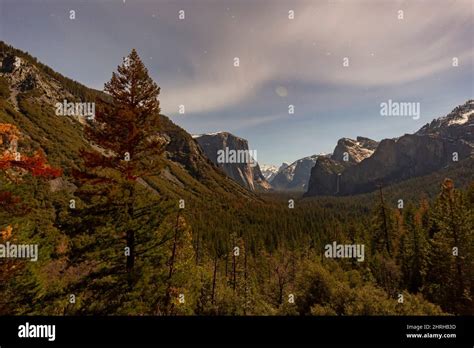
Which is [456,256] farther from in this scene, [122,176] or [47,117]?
[47,117]

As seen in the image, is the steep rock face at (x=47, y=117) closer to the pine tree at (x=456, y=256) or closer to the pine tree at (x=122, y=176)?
the pine tree at (x=456, y=256)

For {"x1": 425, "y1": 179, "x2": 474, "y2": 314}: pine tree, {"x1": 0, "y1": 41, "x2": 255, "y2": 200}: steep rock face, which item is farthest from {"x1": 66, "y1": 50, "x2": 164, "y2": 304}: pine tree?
{"x1": 0, "y1": 41, "x2": 255, "y2": 200}: steep rock face

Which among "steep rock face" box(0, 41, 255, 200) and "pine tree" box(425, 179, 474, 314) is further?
"steep rock face" box(0, 41, 255, 200)

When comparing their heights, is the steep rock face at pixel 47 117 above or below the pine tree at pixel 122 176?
above

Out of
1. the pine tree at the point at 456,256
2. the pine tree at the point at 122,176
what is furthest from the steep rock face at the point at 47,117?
the pine tree at the point at 122,176

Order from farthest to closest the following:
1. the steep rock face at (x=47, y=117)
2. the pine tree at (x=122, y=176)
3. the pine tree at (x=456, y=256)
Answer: the steep rock face at (x=47, y=117), the pine tree at (x=456, y=256), the pine tree at (x=122, y=176)

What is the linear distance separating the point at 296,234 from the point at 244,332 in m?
107

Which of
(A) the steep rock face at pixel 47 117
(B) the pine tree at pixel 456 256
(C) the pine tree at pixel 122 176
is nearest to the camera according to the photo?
(C) the pine tree at pixel 122 176

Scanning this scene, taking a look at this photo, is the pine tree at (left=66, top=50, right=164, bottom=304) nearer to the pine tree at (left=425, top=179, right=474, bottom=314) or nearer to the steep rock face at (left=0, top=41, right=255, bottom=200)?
the pine tree at (left=425, top=179, right=474, bottom=314)

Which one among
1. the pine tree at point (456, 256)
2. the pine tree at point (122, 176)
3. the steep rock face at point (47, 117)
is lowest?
the pine tree at point (456, 256)

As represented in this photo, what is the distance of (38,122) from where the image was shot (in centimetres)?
12038

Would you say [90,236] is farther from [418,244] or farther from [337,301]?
[418,244]

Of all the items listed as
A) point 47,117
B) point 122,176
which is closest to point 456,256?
point 122,176

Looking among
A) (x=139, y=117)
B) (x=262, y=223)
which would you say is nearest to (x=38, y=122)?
(x=262, y=223)
